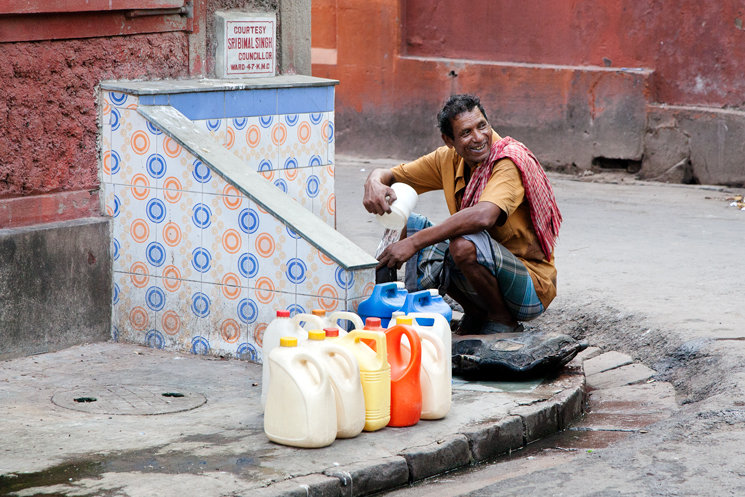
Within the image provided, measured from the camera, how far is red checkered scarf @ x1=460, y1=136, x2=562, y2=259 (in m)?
5.24

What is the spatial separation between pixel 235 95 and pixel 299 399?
2341 millimetres

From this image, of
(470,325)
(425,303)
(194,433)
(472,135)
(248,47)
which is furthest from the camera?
(248,47)

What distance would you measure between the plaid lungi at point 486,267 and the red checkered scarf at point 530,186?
0.70 ft

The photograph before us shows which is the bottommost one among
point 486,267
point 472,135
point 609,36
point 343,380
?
point 343,380

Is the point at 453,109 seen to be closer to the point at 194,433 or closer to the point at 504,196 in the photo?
the point at 504,196

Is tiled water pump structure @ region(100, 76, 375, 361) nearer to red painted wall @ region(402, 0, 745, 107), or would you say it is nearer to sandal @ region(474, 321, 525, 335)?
sandal @ region(474, 321, 525, 335)

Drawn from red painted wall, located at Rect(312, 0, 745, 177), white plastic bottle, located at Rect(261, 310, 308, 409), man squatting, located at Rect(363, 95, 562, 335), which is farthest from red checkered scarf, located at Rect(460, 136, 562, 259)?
red painted wall, located at Rect(312, 0, 745, 177)

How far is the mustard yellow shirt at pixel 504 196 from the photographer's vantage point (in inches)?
204

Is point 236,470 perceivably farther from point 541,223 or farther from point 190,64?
point 190,64

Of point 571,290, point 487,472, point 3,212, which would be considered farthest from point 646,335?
point 3,212

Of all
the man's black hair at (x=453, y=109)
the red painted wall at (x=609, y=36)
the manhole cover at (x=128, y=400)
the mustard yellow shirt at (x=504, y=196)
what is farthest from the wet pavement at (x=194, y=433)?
the red painted wall at (x=609, y=36)

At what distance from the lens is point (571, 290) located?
6.56 metres

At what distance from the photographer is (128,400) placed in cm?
462

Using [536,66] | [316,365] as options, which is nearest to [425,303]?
[316,365]
